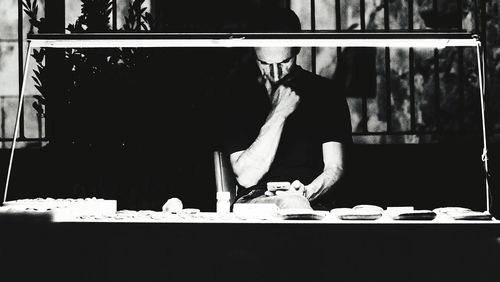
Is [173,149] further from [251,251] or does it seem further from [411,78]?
[251,251]

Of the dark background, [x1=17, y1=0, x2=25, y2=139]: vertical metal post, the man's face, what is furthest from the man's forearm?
[x1=17, y1=0, x2=25, y2=139]: vertical metal post

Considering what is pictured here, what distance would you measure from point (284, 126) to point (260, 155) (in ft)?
0.96

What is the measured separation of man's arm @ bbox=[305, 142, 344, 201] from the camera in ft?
18.6

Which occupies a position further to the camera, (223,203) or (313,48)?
(313,48)

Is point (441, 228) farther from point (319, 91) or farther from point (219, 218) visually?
point (319, 91)

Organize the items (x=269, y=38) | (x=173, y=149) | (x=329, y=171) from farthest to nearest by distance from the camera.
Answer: (x=329, y=171)
(x=173, y=149)
(x=269, y=38)

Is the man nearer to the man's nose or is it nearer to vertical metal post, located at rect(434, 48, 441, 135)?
the man's nose

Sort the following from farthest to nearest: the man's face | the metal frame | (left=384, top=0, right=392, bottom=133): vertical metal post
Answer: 1. (left=384, top=0, right=392, bottom=133): vertical metal post
2. the man's face
3. the metal frame

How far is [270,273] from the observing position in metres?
3.35

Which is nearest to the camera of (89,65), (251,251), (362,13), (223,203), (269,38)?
(251,251)

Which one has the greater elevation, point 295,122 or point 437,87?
point 437,87

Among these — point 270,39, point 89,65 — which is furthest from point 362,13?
point 270,39

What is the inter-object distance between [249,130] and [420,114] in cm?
153

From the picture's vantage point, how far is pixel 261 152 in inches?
227
